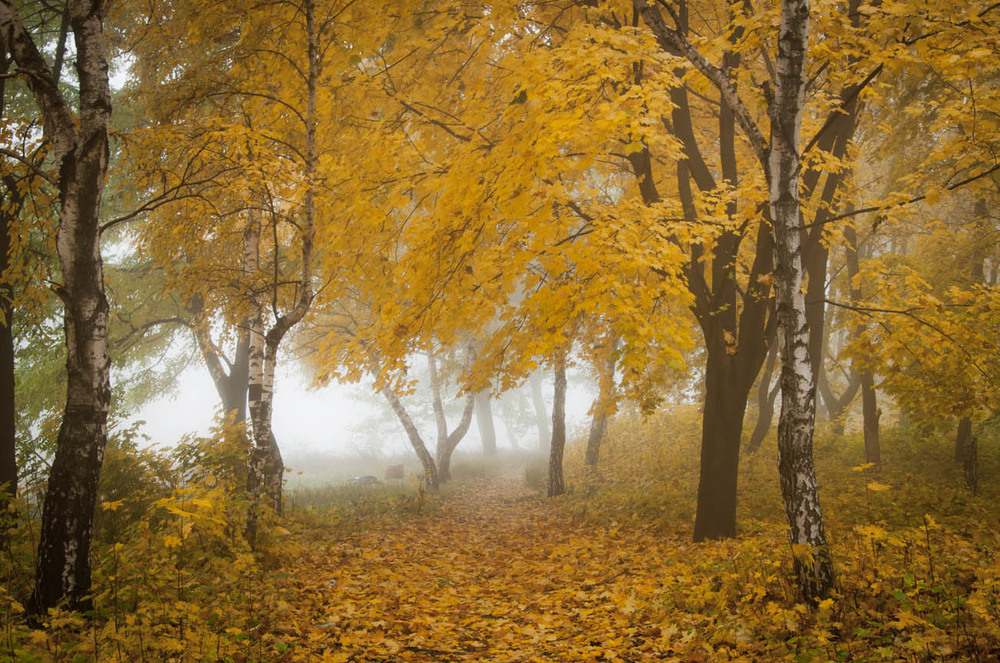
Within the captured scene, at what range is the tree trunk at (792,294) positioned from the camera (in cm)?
472

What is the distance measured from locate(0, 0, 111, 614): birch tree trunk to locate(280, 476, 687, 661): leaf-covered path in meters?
1.97

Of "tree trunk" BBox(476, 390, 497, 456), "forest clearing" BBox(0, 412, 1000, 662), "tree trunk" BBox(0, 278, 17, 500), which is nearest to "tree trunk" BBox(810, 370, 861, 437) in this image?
"forest clearing" BBox(0, 412, 1000, 662)

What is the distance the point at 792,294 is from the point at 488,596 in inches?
187

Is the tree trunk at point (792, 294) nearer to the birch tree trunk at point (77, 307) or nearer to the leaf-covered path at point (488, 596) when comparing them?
the leaf-covered path at point (488, 596)

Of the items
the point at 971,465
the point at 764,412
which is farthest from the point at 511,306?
the point at 764,412

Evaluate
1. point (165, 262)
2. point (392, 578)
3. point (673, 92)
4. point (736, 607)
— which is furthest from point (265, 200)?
point (736, 607)

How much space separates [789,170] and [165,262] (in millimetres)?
8742

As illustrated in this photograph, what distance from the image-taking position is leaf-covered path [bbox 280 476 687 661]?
15.2 feet

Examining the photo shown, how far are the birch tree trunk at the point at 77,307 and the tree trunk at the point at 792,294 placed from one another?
5866 mm

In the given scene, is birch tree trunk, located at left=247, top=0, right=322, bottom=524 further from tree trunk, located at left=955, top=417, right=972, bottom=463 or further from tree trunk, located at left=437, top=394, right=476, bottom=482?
tree trunk, located at left=955, top=417, right=972, bottom=463

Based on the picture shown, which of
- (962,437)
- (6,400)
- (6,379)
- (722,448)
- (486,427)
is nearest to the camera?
(6,400)

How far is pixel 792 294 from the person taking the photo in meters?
4.89

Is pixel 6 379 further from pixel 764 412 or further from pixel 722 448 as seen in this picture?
pixel 764 412

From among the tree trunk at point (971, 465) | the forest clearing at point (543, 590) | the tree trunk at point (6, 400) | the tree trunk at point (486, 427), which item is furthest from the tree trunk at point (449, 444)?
the tree trunk at point (971, 465)
